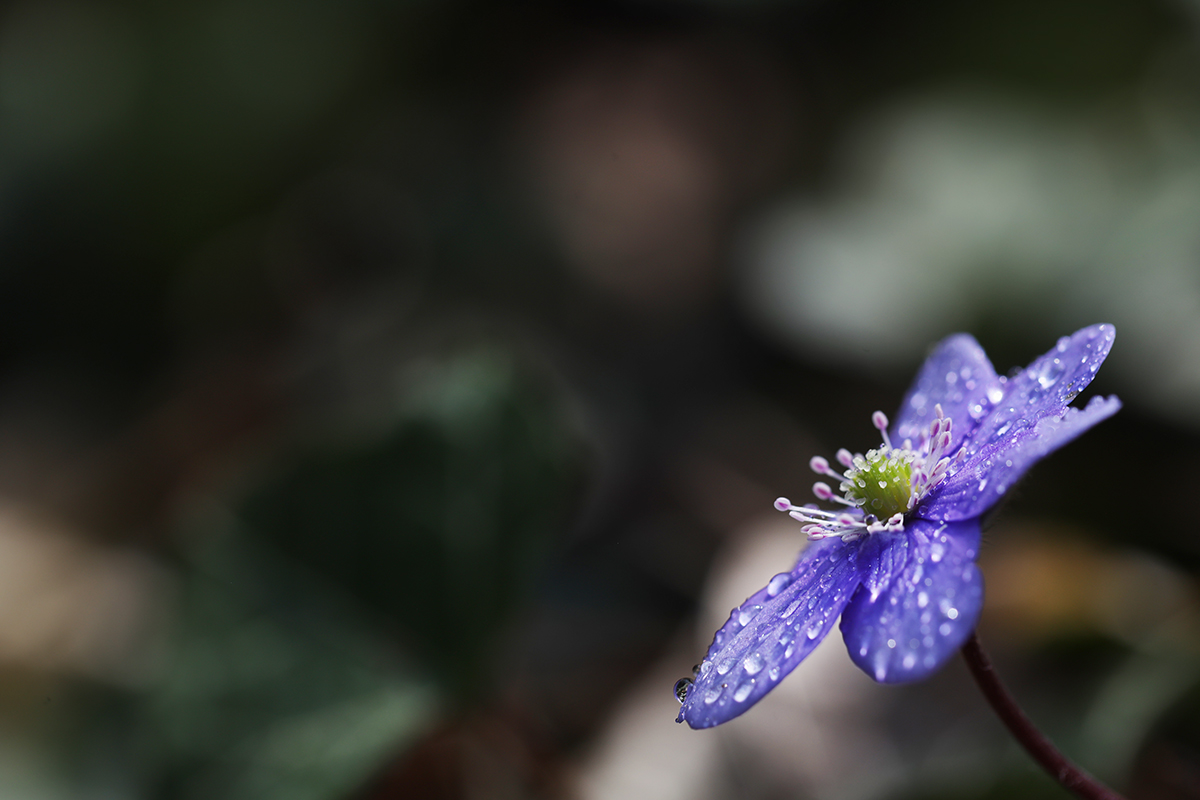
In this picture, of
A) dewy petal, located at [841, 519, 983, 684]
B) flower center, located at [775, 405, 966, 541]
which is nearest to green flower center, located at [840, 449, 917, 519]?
flower center, located at [775, 405, 966, 541]

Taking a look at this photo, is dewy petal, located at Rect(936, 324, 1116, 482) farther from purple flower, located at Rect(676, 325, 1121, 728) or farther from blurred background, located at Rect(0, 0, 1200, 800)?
blurred background, located at Rect(0, 0, 1200, 800)

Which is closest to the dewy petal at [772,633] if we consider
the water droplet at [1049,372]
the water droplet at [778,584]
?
the water droplet at [778,584]

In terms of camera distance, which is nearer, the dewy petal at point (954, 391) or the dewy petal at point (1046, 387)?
the dewy petal at point (1046, 387)

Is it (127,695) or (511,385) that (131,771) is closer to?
(127,695)

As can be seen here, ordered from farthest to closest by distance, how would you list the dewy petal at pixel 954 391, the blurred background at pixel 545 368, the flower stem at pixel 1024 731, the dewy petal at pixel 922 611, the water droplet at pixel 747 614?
the blurred background at pixel 545 368 → the dewy petal at pixel 954 391 → the water droplet at pixel 747 614 → the flower stem at pixel 1024 731 → the dewy petal at pixel 922 611

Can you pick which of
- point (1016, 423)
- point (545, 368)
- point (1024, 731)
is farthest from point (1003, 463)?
point (545, 368)

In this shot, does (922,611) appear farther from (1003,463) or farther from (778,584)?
(778,584)

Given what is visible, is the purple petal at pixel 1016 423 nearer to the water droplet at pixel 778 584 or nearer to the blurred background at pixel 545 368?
the blurred background at pixel 545 368

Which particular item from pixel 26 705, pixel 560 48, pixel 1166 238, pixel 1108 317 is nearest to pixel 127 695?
pixel 26 705
